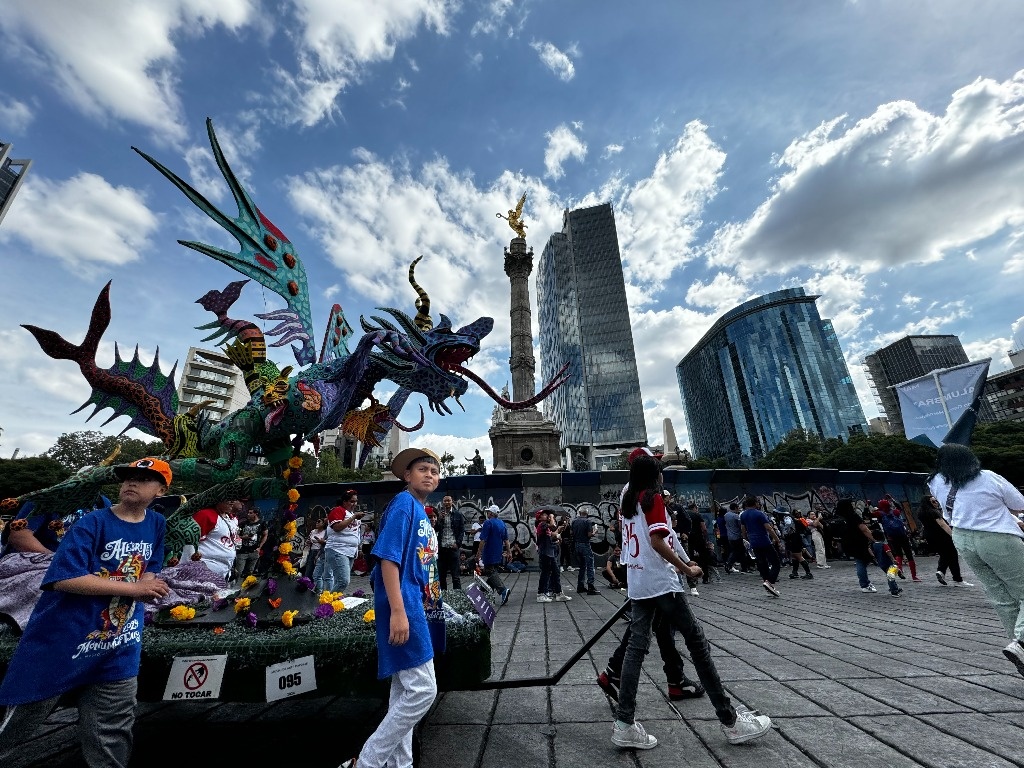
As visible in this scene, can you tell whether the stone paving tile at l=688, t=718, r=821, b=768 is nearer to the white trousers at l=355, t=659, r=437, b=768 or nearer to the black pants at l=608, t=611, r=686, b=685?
the black pants at l=608, t=611, r=686, b=685

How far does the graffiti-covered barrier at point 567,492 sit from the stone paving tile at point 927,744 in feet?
40.9

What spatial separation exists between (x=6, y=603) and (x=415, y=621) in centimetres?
407

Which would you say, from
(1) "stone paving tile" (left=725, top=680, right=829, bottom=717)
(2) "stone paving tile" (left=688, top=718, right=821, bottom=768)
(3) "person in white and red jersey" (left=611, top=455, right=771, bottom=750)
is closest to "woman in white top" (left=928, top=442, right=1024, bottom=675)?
(1) "stone paving tile" (left=725, top=680, right=829, bottom=717)

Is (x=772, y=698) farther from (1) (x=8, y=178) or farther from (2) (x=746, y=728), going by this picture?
Answer: (1) (x=8, y=178)

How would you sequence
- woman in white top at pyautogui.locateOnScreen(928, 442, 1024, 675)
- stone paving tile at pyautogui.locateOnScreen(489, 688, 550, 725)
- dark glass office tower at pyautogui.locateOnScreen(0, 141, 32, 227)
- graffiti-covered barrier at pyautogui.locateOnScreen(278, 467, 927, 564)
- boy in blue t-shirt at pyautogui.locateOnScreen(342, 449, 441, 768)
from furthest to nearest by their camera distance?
1. dark glass office tower at pyautogui.locateOnScreen(0, 141, 32, 227)
2. graffiti-covered barrier at pyautogui.locateOnScreen(278, 467, 927, 564)
3. woman in white top at pyautogui.locateOnScreen(928, 442, 1024, 675)
4. stone paving tile at pyautogui.locateOnScreen(489, 688, 550, 725)
5. boy in blue t-shirt at pyautogui.locateOnScreen(342, 449, 441, 768)

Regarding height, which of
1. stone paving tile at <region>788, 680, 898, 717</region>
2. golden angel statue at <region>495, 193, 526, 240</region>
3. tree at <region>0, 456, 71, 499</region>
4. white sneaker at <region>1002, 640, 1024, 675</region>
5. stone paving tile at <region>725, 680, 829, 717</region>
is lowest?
stone paving tile at <region>725, 680, 829, 717</region>

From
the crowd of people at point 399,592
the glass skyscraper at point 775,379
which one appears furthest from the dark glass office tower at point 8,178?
the glass skyscraper at point 775,379

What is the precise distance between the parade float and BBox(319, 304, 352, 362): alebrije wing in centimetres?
2

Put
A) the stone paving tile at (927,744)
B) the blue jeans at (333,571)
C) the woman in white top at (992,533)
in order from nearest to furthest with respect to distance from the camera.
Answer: the stone paving tile at (927,744) → the woman in white top at (992,533) → the blue jeans at (333,571)

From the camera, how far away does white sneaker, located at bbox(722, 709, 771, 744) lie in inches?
94.0

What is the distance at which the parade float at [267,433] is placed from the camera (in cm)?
279

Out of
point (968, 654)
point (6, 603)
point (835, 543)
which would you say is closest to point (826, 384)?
point (835, 543)

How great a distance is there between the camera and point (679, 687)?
3.19 m

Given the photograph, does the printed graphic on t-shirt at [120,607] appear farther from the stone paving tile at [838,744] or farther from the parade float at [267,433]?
the stone paving tile at [838,744]
